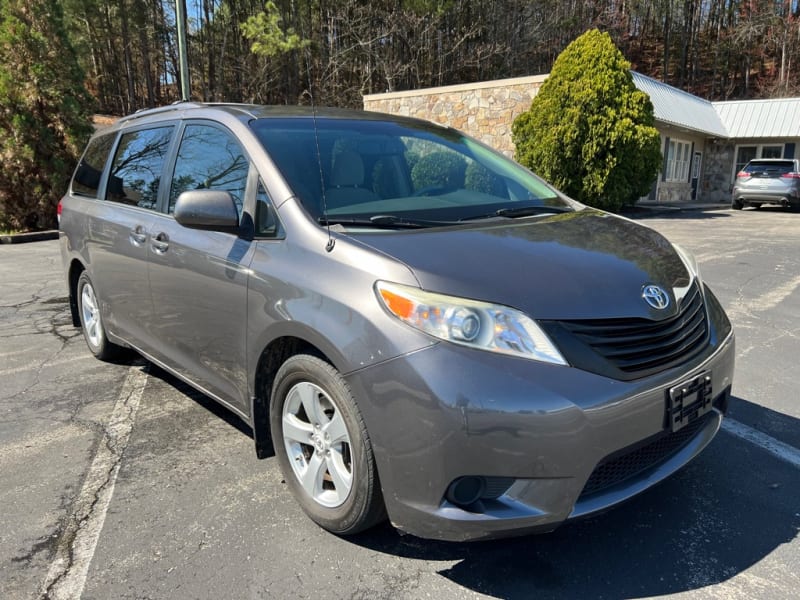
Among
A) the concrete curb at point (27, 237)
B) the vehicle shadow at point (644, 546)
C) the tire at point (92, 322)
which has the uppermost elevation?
the tire at point (92, 322)

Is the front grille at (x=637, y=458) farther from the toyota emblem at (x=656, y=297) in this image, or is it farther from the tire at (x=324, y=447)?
the tire at (x=324, y=447)

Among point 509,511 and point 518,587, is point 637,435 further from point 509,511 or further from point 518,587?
point 518,587

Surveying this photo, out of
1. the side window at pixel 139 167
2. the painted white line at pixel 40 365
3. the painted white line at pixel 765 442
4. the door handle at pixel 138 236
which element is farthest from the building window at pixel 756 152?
the door handle at pixel 138 236

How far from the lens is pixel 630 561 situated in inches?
92.6

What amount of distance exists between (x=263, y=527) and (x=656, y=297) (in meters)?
1.93

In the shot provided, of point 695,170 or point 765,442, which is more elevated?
point 695,170

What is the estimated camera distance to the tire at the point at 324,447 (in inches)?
87.8

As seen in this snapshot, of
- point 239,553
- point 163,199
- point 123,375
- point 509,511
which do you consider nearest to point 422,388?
point 509,511

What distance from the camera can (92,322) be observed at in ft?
15.9

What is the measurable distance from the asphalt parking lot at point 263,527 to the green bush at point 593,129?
37.1 feet

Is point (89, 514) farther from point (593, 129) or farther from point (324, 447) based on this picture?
point (593, 129)

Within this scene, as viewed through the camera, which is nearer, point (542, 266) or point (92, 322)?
point (542, 266)

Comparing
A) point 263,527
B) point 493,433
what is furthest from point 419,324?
point 263,527

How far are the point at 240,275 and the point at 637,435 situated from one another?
1.79 meters
